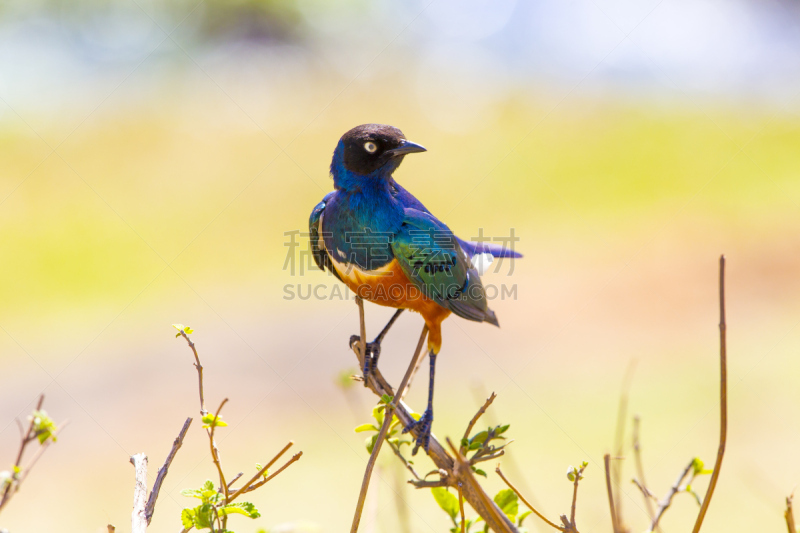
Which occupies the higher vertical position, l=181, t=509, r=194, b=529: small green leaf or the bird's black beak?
the bird's black beak

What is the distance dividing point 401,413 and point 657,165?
31.9 ft

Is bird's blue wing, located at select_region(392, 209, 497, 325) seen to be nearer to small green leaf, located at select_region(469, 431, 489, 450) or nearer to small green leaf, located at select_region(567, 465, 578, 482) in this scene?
small green leaf, located at select_region(469, 431, 489, 450)

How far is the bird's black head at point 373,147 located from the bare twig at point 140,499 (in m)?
2.00

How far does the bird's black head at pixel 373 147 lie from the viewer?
3.29m

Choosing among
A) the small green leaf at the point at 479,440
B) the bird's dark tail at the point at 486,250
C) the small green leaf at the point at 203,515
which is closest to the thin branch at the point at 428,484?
the small green leaf at the point at 479,440

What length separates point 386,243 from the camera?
3127mm

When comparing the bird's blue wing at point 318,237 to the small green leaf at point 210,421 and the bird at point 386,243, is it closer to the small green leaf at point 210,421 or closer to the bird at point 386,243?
the bird at point 386,243

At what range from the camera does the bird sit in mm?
3072

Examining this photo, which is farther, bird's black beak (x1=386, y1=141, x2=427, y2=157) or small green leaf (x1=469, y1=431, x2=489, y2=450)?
bird's black beak (x1=386, y1=141, x2=427, y2=157)

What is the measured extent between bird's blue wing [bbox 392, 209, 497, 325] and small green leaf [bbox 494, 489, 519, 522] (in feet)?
4.42

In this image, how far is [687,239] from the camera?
8.98 metres

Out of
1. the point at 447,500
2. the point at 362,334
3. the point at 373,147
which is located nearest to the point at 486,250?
the point at 373,147

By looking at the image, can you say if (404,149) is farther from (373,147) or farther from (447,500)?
(447,500)

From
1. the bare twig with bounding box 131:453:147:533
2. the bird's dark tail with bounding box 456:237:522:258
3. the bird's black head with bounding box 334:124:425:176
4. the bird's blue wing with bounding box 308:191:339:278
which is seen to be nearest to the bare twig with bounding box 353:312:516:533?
the bare twig with bounding box 131:453:147:533
